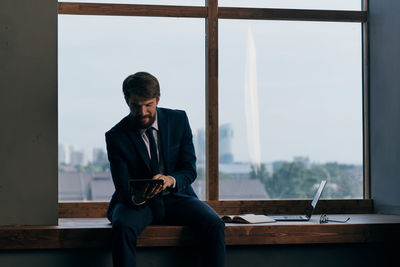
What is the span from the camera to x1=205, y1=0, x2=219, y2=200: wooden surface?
13.9 ft

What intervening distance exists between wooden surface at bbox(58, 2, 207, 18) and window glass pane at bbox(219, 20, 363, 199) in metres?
0.23

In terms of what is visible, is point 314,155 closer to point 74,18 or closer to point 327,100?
point 327,100

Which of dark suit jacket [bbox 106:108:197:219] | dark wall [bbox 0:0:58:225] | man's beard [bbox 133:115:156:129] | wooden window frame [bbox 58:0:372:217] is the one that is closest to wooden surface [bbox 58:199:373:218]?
wooden window frame [bbox 58:0:372:217]

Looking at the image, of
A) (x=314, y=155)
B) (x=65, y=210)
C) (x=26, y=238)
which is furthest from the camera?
(x=314, y=155)

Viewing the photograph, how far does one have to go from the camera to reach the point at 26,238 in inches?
131

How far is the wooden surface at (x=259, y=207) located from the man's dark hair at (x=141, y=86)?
42.8 inches

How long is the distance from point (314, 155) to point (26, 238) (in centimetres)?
209

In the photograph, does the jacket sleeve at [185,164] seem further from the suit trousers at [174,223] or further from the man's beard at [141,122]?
the man's beard at [141,122]

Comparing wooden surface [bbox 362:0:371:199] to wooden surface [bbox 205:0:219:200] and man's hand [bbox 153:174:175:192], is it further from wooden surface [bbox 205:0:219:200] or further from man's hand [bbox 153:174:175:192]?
man's hand [bbox 153:174:175:192]

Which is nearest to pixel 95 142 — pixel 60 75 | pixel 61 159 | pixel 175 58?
pixel 61 159

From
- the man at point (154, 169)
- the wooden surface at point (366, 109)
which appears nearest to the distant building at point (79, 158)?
the man at point (154, 169)

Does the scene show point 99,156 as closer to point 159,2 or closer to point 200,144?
point 200,144

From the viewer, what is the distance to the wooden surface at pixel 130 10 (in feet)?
13.6

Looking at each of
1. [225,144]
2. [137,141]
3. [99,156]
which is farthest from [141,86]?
[225,144]
